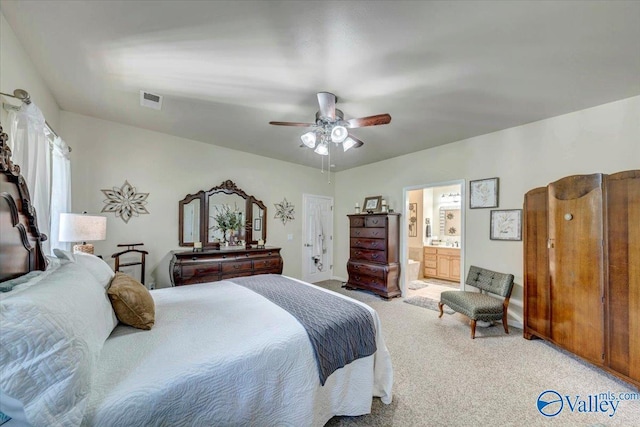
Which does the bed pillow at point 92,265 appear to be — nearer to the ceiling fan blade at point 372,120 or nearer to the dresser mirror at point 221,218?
the dresser mirror at point 221,218

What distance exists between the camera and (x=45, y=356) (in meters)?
0.84

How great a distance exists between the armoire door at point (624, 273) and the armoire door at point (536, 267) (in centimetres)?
56

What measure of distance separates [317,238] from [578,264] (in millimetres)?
4090

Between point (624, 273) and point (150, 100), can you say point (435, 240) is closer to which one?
point (624, 273)

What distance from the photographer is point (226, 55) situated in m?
1.94

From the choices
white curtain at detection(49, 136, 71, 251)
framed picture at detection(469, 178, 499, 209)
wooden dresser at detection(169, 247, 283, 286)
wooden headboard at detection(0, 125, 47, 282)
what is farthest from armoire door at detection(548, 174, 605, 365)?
white curtain at detection(49, 136, 71, 251)

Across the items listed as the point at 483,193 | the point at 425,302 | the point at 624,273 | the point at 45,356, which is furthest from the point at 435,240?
the point at 45,356

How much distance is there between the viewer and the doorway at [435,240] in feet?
18.4

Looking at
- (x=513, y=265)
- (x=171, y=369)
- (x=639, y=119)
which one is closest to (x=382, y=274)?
(x=513, y=265)

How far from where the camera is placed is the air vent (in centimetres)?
254

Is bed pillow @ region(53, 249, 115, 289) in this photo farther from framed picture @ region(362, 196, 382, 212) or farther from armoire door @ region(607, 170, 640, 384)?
framed picture @ region(362, 196, 382, 212)

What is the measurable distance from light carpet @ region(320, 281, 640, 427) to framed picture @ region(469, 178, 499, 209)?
1657 mm

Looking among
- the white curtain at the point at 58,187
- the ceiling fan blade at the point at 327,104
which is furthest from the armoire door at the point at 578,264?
the white curtain at the point at 58,187

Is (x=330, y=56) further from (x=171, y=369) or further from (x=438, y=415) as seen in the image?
(x=438, y=415)
